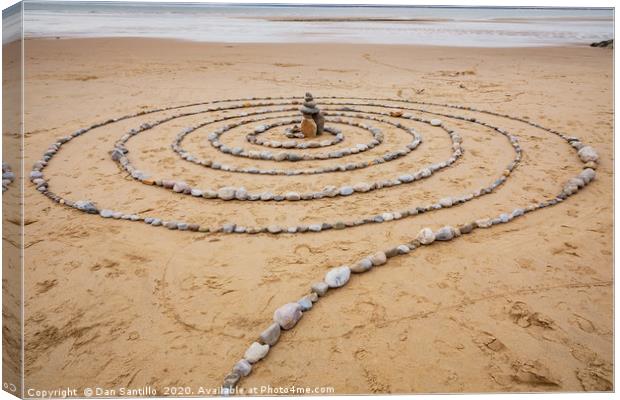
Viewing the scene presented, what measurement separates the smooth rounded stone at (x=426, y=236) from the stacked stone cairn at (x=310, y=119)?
3700mm

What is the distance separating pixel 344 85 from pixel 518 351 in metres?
10.0

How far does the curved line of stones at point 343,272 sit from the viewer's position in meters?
2.77

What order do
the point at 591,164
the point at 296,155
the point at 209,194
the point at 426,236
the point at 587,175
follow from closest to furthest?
the point at 426,236
the point at 209,194
the point at 587,175
the point at 591,164
the point at 296,155

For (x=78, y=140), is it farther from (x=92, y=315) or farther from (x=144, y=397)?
(x=144, y=397)

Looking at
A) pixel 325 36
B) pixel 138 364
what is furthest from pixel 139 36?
pixel 138 364

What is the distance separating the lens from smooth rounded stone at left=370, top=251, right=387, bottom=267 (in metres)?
3.78

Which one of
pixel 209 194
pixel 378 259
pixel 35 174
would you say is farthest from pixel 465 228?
pixel 35 174

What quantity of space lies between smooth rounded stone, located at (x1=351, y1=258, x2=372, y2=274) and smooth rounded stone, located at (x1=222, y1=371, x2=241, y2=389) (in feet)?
4.50

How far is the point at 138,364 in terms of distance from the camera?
2760 mm

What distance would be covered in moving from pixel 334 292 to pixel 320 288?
4.7 inches

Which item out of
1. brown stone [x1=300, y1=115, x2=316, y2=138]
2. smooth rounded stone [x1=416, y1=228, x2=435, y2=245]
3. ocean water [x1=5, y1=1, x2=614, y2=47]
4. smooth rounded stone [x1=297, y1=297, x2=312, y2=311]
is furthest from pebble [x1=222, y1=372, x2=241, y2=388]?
ocean water [x1=5, y1=1, x2=614, y2=47]

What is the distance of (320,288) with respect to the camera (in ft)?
11.2

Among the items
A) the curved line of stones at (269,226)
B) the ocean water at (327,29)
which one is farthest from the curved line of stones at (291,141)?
the ocean water at (327,29)

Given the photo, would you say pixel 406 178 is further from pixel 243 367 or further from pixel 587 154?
pixel 243 367
